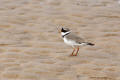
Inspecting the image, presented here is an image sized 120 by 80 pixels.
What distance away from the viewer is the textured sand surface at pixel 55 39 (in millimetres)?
7465

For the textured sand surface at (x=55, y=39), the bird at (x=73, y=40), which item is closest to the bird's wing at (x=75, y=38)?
the bird at (x=73, y=40)

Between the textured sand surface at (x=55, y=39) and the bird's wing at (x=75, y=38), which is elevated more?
the bird's wing at (x=75, y=38)

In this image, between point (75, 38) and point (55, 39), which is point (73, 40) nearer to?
point (75, 38)

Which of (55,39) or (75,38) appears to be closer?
(75,38)

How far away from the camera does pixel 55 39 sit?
971cm

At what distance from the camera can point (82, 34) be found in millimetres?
10094

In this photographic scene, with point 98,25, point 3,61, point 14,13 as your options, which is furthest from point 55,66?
point 14,13

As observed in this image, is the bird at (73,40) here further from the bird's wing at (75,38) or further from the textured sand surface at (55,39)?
the textured sand surface at (55,39)

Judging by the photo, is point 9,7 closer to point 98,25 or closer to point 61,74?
point 98,25

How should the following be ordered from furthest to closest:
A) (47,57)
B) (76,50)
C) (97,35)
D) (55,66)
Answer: (97,35), (76,50), (47,57), (55,66)

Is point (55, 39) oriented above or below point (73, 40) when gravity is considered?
below

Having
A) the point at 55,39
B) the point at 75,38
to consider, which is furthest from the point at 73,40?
the point at 55,39

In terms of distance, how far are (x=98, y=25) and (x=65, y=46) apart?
6.84 feet

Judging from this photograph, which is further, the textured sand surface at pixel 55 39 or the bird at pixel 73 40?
the bird at pixel 73 40
